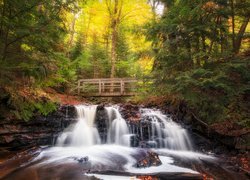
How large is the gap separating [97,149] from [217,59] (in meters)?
5.09

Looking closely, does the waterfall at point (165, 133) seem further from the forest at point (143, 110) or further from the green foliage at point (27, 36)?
the green foliage at point (27, 36)

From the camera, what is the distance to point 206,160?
7.37m

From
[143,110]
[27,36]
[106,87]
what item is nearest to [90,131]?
[143,110]

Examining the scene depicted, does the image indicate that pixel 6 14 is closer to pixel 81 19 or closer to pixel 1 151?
pixel 1 151

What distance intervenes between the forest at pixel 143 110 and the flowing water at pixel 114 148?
4 cm

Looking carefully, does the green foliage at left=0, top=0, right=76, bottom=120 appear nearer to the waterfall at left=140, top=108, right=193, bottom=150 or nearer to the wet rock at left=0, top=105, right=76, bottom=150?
the wet rock at left=0, top=105, right=76, bottom=150

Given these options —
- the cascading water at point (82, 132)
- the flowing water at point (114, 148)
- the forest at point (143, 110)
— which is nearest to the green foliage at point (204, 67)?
the forest at point (143, 110)

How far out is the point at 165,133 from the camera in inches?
368

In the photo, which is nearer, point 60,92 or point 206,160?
point 206,160

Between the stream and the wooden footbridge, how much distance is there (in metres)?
5.22

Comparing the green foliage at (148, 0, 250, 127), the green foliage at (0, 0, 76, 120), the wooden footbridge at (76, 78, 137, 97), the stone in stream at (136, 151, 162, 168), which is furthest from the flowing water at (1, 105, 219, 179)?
the wooden footbridge at (76, 78, 137, 97)

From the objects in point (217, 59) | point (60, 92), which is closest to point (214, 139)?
point (217, 59)

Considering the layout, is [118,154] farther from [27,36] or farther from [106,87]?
[106,87]

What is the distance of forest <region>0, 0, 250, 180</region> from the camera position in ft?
17.8
